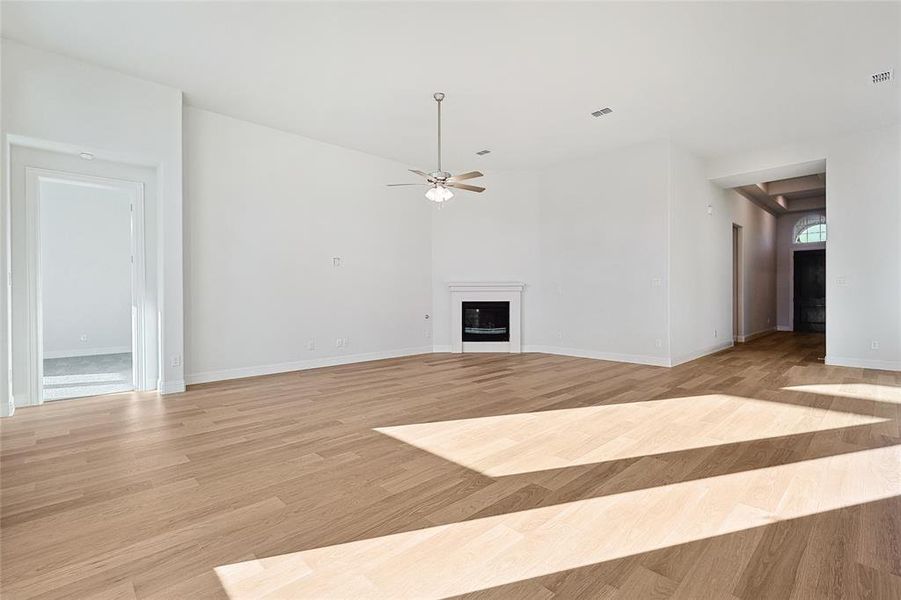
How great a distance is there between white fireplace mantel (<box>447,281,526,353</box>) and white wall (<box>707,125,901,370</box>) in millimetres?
4599

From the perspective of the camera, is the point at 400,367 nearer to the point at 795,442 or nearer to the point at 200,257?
the point at 200,257

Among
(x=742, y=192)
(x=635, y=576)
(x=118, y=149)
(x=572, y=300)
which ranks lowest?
(x=635, y=576)

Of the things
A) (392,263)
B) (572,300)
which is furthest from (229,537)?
(572,300)

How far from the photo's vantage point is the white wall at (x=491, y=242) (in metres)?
7.71

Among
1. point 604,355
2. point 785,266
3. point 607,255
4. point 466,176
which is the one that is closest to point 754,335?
point 785,266

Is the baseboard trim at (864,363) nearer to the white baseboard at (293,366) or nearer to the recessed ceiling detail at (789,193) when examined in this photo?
the recessed ceiling detail at (789,193)

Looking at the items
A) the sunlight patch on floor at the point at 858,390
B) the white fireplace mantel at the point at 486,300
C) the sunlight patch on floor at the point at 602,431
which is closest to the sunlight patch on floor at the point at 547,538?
the sunlight patch on floor at the point at 602,431

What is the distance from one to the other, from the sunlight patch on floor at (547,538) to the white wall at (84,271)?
8.07 meters

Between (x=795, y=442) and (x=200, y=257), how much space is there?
625 centimetres

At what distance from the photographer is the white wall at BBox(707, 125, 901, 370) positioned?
5.62m

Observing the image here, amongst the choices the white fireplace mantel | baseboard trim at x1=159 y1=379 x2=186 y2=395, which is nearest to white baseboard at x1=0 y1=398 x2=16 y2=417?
baseboard trim at x1=159 y1=379 x2=186 y2=395

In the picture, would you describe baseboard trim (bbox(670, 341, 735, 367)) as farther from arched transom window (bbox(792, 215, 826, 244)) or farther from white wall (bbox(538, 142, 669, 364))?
arched transom window (bbox(792, 215, 826, 244))

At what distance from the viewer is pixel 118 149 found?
4375mm

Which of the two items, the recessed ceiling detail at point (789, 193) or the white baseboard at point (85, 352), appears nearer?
the white baseboard at point (85, 352)
